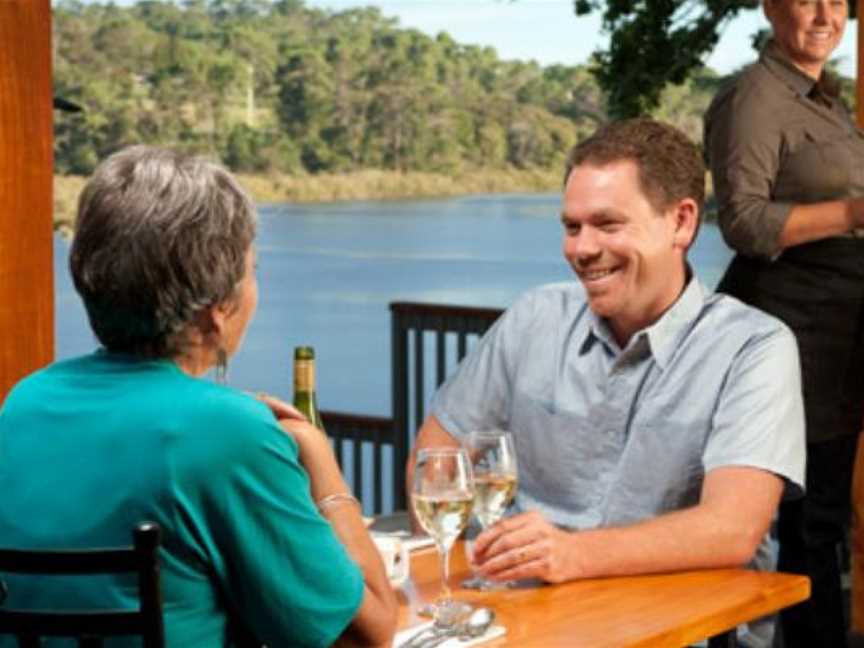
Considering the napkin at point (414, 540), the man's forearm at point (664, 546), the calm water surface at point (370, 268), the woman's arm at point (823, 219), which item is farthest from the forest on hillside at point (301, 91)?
the man's forearm at point (664, 546)

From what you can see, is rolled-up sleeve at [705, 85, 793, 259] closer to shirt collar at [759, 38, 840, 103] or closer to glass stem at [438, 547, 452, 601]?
shirt collar at [759, 38, 840, 103]

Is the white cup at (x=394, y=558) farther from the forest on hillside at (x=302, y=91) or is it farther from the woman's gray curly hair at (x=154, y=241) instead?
the forest on hillside at (x=302, y=91)

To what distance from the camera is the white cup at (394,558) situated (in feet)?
7.44

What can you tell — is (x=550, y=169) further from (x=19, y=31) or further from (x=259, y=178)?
(x=19, y=31)

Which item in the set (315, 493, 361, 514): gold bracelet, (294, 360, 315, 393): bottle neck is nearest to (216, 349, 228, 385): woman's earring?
(315, 493, 361, 514): gold bracelet

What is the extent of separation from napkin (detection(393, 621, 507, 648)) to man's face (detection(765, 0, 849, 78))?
6.90 ft

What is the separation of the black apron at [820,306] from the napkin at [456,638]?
6.42ft

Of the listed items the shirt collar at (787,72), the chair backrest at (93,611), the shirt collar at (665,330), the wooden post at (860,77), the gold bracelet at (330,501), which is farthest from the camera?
the wooden post at (860,77)

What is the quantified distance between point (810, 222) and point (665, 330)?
4.04ft

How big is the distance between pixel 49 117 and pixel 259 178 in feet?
20.0

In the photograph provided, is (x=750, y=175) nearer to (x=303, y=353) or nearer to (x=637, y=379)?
(x=637, y=379)

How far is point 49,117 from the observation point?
11.2 ft

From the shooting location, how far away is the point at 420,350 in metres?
5.81

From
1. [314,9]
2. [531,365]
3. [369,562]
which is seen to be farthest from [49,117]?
[314,9]
